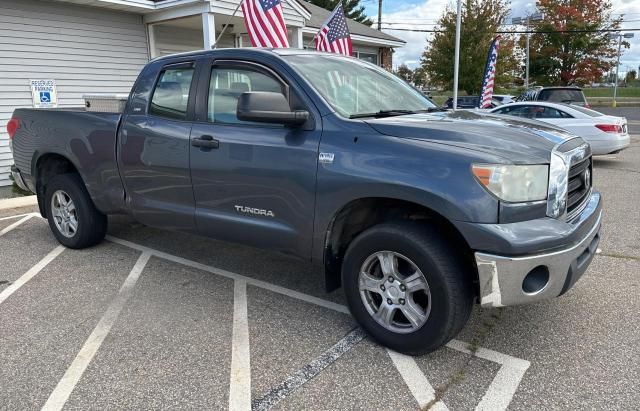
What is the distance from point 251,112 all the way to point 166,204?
141 centimetres

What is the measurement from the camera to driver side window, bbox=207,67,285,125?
3670mm

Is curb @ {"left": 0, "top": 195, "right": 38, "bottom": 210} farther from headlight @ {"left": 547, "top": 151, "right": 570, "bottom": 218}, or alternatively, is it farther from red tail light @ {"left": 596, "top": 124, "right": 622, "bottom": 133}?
red tail light @ {"left": 596, "top": 124, "right": 622, "bottom": 133}

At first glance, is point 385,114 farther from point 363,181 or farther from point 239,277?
point 239,277

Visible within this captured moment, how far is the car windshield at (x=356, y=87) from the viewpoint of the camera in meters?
3.46

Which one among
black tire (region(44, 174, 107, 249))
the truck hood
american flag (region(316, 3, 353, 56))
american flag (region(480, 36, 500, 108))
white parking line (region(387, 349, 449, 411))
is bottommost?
white parking line (region(387, 349, 449, 411))

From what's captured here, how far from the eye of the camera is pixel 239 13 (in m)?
11.5

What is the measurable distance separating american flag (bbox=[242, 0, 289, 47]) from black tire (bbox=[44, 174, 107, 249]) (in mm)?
4502

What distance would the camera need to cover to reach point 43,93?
995cm

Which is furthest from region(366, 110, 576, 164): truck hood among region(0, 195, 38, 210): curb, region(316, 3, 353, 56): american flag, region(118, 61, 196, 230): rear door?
region(316, 3, 353, 56): american flag

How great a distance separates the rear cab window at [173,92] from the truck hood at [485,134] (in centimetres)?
166

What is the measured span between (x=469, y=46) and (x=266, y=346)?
2524cm

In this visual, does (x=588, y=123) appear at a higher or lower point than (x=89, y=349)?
higher

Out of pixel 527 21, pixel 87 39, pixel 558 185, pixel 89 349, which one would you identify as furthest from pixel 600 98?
pixel 89 349

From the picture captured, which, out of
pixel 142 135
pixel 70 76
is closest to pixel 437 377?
pixel 142 135
